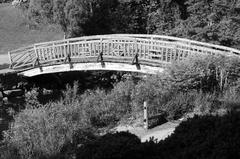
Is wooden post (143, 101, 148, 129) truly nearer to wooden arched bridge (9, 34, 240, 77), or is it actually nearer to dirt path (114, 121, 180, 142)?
dirt path (114, 121, 180, 142)

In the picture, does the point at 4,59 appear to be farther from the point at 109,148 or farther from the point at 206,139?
the point at 206,139

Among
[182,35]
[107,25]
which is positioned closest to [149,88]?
[182,35]

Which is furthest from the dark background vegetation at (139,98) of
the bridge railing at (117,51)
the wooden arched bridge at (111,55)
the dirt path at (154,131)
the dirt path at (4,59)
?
the dirt path at (4,59)

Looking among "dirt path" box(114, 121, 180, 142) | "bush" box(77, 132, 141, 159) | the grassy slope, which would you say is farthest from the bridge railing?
the grassy slope

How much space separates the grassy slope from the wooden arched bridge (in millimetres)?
11536

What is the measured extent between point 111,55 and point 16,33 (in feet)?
56.4

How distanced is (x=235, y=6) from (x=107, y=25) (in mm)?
7108

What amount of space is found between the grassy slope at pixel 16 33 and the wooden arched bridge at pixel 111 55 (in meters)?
11.5

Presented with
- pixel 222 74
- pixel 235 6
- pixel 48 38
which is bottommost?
pixel 48 38

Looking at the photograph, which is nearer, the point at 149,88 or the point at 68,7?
the point at 149,88

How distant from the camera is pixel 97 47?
16.1 meters

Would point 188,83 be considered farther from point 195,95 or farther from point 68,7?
point 68,7

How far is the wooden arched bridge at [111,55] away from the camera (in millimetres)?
13984

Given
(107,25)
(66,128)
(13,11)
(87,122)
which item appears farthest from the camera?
(13,11)
